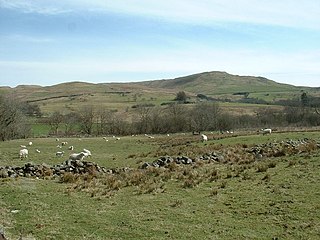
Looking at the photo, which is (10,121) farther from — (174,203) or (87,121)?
(174,203)

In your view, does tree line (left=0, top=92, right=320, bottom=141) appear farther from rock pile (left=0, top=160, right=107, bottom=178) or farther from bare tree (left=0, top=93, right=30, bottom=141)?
rock pile (left=0, top=160, right=107, bottom=178)

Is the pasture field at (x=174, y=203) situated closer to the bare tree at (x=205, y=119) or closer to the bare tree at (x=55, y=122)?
the bare tree at (x=205, y=119)

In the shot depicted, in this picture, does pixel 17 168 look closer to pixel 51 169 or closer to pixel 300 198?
pixel 51 169

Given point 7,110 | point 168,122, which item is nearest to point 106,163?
point 7,110

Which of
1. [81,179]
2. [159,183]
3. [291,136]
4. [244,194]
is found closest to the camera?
[244,194]

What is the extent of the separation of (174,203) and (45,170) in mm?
10090

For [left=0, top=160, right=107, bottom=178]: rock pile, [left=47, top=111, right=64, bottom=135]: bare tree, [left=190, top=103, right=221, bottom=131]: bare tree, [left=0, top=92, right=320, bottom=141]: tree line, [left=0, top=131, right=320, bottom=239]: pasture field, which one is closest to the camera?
[left=0, top=131, right=320, bottom=239]: pasture field

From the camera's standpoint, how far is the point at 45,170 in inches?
883

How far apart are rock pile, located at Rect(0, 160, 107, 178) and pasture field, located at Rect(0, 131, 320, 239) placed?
99 centimetres

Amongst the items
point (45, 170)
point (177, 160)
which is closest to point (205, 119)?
point (177, 160)

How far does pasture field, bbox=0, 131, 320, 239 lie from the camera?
1173cm

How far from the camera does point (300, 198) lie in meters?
14.8

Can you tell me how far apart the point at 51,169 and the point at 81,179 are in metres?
3.07

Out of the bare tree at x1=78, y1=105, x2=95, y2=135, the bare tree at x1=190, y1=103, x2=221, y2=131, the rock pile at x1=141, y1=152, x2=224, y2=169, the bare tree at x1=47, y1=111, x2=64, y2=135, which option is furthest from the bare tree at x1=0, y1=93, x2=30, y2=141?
the rock pile at x1=141, y1=152, x2=224, y2=169
